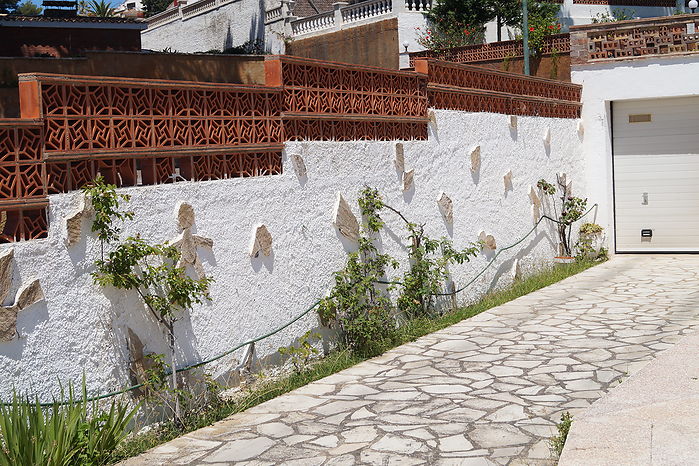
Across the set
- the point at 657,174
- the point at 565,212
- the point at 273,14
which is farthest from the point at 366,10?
the point at 565,212

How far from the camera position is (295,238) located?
8.23 metres

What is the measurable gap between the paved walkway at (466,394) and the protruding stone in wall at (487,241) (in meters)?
1.01

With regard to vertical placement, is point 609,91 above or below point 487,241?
above

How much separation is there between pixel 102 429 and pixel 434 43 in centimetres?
2060

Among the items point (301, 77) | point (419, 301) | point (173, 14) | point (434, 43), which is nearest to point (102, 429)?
point (301, 77)

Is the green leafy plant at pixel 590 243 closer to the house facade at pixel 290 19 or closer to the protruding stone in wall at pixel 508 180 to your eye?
the protruding stone in wall at pixel 508 180

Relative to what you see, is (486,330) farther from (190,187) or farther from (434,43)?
(434,43)

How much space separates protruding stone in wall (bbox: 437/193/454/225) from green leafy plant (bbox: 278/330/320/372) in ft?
10.2

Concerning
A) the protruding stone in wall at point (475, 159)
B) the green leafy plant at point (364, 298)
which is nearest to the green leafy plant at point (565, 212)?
the protruding stone in wall at point (475, 159)

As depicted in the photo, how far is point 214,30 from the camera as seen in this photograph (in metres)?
33.8

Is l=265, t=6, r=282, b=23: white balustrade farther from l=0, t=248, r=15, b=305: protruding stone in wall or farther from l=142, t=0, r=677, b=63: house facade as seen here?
l=0, t=248, r=15, b=305: protruding stone in wall

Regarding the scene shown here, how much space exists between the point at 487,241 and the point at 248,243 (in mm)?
5068

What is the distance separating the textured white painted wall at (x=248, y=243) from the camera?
19.2 ft

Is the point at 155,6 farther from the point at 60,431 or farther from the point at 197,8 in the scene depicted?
the point at 60,431
